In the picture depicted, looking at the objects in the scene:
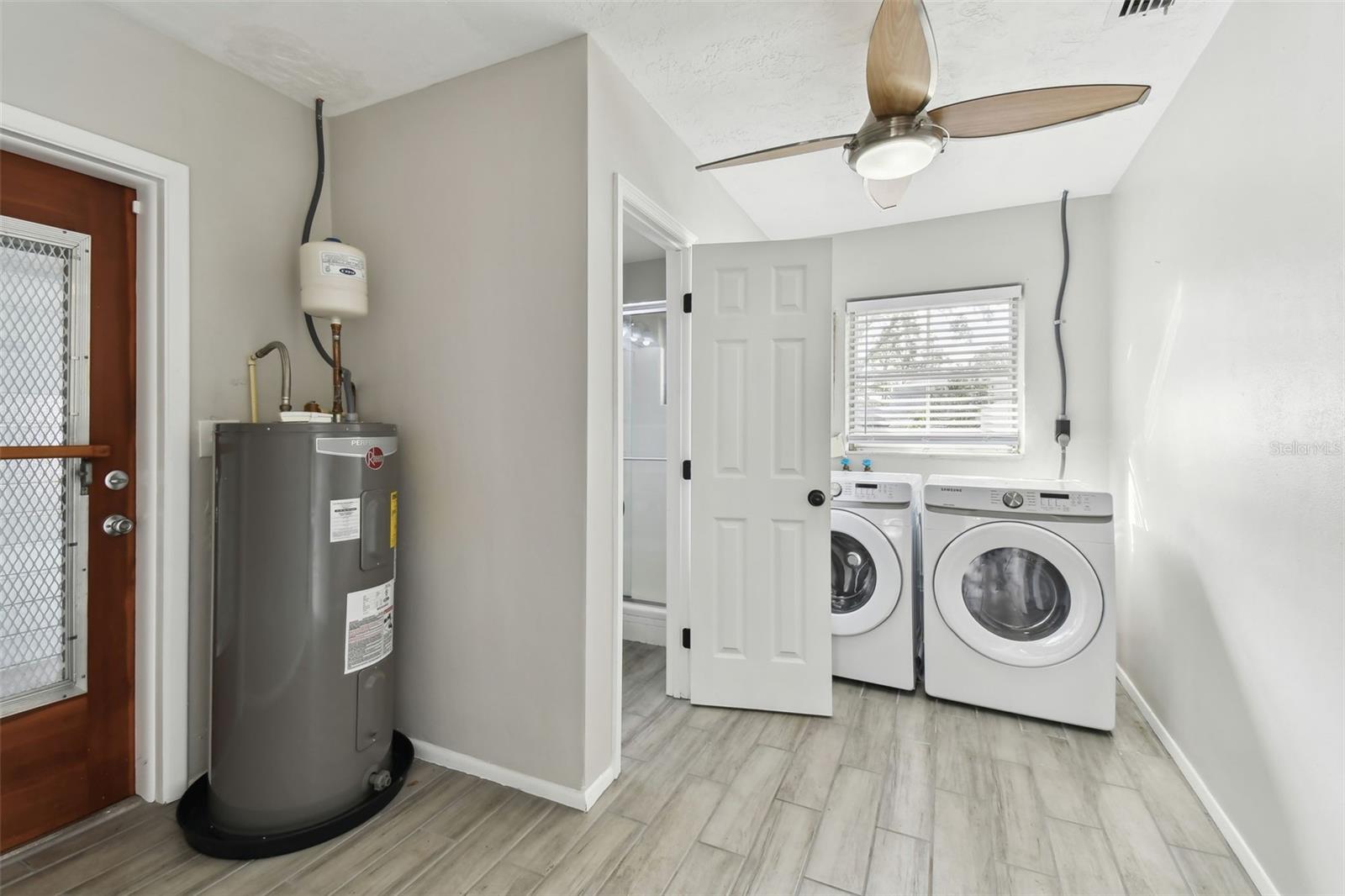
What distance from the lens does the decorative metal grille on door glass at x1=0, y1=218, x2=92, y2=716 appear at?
5.43 feet

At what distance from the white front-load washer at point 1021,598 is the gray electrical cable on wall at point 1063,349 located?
694 millimetres

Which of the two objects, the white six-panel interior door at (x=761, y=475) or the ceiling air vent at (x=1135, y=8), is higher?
the ceiling air vent at (x=1135, y=8)

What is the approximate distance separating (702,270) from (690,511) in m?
1.08

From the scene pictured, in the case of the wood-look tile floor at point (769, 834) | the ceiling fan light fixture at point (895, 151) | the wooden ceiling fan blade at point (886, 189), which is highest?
the wooden ceiling fan blade at point (886, 189)

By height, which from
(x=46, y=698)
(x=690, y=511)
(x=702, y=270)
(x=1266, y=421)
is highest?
(x=702, y=270)

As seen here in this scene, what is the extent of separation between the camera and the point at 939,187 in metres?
3.04

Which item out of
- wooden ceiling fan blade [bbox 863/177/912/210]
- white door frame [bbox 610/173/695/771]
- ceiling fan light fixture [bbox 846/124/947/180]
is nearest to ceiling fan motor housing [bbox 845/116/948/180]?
ceiling fan light fixture [bbox 846/124/947/180]

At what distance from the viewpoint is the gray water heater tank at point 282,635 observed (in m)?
1.70

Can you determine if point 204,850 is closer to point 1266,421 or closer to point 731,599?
point 731,599

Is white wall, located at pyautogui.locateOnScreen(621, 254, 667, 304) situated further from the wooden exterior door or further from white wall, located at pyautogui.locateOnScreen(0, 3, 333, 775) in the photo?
the wooden exterior door

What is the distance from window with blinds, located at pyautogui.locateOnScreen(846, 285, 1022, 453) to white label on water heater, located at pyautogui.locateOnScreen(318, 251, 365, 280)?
279cm

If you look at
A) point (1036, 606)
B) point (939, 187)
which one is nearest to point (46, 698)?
point (1036, 606)

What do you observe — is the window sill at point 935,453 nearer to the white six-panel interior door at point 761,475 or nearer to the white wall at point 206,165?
the white six-panel interior door at point 761,475

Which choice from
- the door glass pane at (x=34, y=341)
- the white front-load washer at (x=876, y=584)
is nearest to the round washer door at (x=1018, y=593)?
the white front-load washer at (x=876, y=584)
